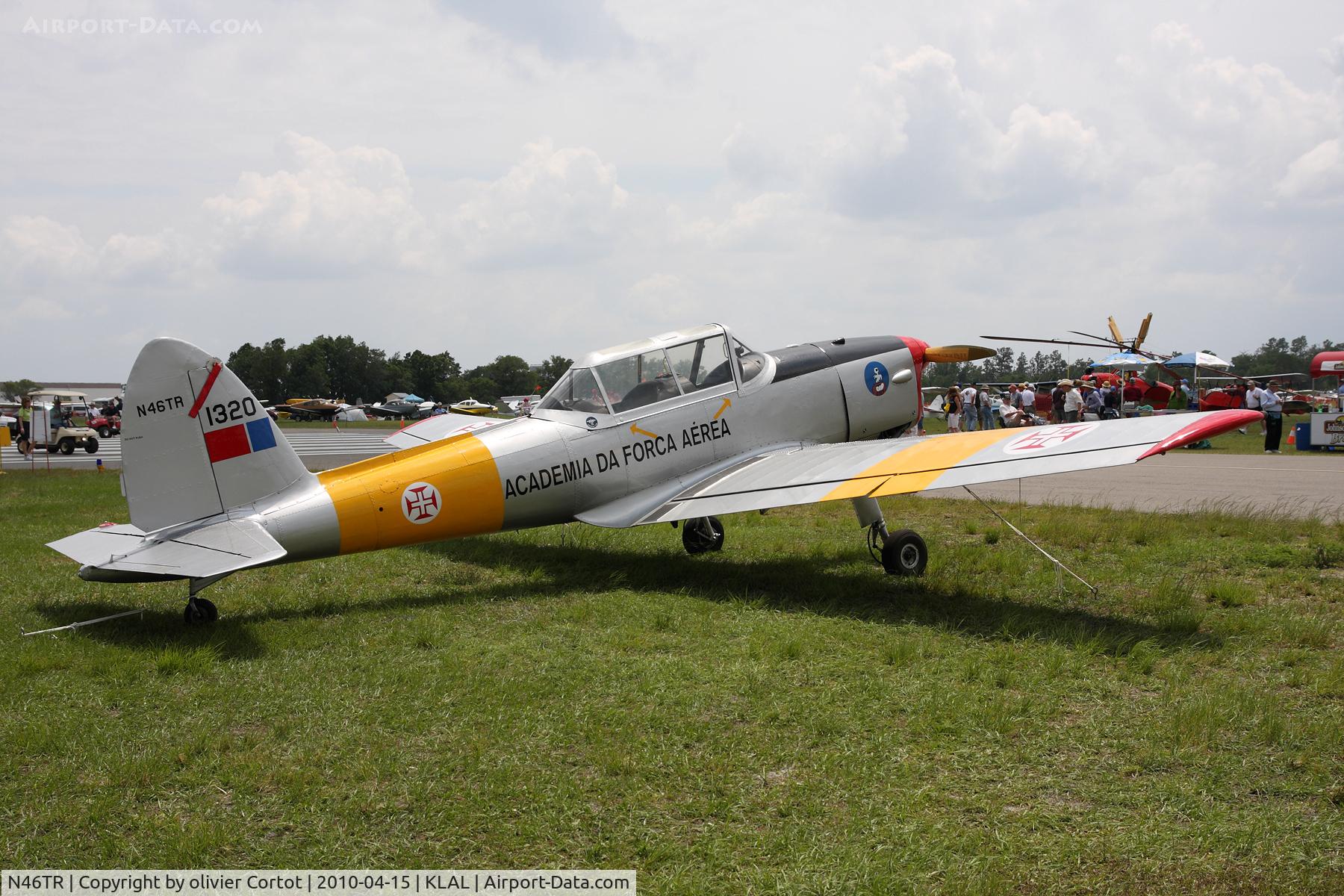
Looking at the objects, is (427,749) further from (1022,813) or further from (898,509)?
(898,509)

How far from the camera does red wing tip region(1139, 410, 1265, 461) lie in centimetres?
601

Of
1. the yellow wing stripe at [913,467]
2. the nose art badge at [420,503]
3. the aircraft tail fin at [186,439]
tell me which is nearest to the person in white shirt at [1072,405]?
the yellow wing stripe at [913,467]

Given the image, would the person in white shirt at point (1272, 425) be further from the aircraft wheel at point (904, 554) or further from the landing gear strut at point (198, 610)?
the landing gear strut at point (198, 610)

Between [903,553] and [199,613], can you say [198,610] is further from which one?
[903,553]

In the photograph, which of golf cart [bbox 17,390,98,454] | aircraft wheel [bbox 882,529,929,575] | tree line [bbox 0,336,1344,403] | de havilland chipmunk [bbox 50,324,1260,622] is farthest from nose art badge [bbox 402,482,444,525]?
tree line [bbox 0,336,1344,403]

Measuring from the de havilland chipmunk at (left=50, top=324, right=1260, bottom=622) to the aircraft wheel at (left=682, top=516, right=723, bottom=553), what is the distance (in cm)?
2

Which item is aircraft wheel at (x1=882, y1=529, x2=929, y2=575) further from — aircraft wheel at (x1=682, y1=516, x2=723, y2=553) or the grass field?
aircraft wheel at (x1=682, y1=516, x2=723, y2=553)

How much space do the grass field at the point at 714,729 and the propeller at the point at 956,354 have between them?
318cm

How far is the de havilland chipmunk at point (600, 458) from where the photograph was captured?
639cm

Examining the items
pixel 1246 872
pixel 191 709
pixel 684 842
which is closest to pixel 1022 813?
pixel 1246 872

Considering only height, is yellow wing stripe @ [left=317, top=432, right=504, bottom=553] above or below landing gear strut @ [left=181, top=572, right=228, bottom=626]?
above

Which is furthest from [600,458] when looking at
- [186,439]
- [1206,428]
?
[1206,428]

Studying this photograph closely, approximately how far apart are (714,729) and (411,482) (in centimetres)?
369

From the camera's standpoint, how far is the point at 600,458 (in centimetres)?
823
